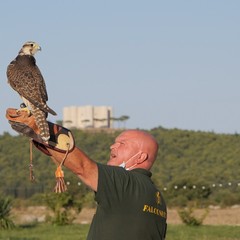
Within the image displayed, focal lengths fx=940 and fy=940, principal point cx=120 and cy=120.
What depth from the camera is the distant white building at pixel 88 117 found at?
104688 mm

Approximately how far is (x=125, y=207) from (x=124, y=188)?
0.14 m

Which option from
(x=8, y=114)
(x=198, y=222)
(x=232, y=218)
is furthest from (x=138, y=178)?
(x=232, y=218)

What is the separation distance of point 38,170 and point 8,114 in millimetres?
67515

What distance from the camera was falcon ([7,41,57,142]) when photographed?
4.87 m

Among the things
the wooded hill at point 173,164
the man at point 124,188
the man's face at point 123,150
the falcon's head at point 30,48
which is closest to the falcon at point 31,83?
the falcon's head at point 30,48

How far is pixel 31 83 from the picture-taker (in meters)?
5.14

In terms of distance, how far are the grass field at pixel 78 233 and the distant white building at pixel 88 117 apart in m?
74.5

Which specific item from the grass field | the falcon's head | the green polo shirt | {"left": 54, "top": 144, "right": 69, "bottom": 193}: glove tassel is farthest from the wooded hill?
{"left": 54, "top": 144, "right": 69, "bottom": 193}: glove tassel

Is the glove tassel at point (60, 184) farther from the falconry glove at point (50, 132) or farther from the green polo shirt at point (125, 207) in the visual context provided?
the green polo shirt at point (125, 207)

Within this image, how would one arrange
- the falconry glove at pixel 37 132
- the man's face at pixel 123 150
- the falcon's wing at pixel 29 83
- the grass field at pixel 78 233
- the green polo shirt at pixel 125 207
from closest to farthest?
the falconry glove at pixel 37 132
the falcon's wing at pixel 29 83
the green polo shirt at pixel 125 207
the man's face at pixel 123 150
the grass field at pixel 78 233

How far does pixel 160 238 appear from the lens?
5.77m

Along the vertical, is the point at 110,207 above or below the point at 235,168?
below

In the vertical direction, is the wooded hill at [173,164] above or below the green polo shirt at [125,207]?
above

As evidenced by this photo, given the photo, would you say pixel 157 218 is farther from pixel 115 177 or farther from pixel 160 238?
pixel 115 177
